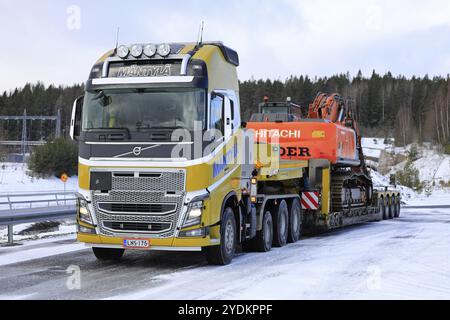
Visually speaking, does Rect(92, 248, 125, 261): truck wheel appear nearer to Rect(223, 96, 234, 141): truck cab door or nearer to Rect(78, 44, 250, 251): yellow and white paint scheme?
Rect(78, 44, 250, 251): yellow and white paint scheme

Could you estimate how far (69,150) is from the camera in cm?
5519

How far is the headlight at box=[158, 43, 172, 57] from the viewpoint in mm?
9953

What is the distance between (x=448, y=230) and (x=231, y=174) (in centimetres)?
935

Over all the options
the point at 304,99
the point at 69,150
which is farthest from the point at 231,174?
the point at 304,99

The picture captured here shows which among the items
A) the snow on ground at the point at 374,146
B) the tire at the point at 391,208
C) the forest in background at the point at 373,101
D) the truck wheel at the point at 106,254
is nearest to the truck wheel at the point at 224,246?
the truck wheel at the point at 106,254

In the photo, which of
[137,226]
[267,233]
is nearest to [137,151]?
[137,226]

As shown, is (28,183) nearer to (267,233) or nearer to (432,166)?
(267,233)

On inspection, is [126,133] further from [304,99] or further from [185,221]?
[304,99]

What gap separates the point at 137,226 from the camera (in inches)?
383

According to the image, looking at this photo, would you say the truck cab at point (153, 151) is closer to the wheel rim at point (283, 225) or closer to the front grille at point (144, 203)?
the front grille at point (144, 203)

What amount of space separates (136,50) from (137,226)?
290cm

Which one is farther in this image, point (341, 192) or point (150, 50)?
point (341, 192)

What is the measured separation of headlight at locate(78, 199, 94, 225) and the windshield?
1221 mm

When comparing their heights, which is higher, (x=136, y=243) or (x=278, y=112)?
(x=278, y=112)
